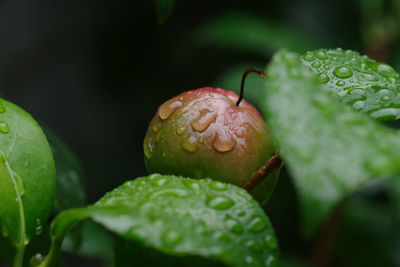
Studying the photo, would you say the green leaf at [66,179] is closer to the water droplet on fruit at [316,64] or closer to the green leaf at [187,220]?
the green leaf at [187,220]

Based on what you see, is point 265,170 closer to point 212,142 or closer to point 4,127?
point 212,142

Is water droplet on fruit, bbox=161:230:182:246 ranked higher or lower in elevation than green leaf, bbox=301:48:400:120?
lower

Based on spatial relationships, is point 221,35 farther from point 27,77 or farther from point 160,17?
point 160,17

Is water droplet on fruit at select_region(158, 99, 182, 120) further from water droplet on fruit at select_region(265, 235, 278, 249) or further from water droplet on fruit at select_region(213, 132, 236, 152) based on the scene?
water droplet on fruit at select_region(265, 235, 278, 249)

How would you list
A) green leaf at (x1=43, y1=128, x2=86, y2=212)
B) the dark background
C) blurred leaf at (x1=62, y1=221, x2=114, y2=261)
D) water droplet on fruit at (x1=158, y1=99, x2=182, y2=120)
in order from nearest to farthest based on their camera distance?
water droplet on fruit at (x1=158, y1=99, x2=182, y2=120) → green leaf at (x1=43, y1=128, x2=86, y2=212) → blurred leaf at (x1=62, y1=221, x2=114, y2=261) → the dark background

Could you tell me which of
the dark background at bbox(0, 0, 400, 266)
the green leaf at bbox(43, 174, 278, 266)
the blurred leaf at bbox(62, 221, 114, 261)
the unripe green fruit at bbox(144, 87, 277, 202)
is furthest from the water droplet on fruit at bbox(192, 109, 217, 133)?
the dark background at bbox(0, 0, 400, 266)

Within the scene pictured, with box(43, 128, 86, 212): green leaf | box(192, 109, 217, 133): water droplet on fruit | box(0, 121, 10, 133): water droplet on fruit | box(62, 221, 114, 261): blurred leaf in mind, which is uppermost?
box(0, 121, 10, 133): water droplet on fruit

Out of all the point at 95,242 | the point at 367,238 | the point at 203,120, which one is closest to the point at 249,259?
the point at 203,120
